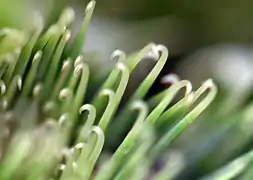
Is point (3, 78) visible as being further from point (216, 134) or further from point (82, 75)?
point (216, 134)

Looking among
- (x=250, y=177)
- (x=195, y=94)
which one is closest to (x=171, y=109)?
(x=195, y=94)

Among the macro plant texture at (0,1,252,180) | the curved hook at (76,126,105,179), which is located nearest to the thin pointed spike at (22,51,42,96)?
the macro plant texture at (0,1,252,180)

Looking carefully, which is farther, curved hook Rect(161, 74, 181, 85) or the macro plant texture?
curved hook Rect(161, 74, 181, 85)

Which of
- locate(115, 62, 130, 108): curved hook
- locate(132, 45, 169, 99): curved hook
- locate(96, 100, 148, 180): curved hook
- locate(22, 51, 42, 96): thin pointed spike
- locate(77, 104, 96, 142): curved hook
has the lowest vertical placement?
locate(96, 100, 148, 180): curved hook

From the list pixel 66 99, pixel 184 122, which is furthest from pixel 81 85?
pixel 184 122

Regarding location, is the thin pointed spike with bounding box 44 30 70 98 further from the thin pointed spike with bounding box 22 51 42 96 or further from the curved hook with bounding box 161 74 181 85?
the curved hook with bounding box 161 74 181 85

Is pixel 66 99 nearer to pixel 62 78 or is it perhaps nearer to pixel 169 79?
pixel 62 78

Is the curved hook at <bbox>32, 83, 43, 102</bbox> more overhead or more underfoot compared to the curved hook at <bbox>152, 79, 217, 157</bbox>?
more overhead

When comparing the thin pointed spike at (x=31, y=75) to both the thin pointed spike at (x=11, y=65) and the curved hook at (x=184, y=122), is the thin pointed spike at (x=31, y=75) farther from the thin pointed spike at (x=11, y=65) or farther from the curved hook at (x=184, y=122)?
the curved hook at (x=184, y=122)
